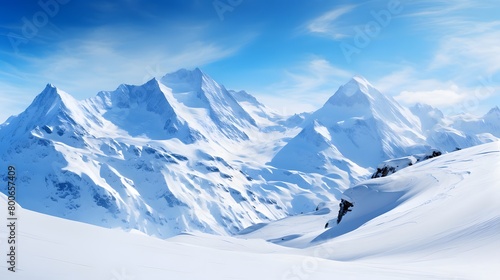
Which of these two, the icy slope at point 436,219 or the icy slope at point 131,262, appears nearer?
the icy slope at point 131,262

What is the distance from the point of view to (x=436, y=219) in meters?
25.7

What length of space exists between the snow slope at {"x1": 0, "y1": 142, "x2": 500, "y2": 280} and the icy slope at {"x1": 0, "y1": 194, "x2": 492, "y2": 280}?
2cm

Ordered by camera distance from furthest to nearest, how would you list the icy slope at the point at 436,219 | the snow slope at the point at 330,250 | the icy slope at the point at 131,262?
the icy slope at the point at 436,219
the snow slope at the point at 330,250
the icy slope at the point at 131,262

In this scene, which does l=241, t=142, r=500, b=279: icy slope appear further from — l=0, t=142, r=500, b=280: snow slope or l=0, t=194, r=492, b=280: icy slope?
l=0, t=194, r=492, b=280: icy slope

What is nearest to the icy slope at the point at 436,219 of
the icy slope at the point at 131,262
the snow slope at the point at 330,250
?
the snow slope at the point at 330,250

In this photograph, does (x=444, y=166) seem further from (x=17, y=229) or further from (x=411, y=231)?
(x=17, y=229)

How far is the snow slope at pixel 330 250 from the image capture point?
10.5 meters

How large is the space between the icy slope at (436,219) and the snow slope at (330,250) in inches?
2.8

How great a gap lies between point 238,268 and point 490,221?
15249 millimetres

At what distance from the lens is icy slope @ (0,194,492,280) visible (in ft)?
32.2

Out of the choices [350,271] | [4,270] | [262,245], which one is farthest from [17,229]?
[262,245]

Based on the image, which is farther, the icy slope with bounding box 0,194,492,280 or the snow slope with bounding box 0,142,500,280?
the snow slope with bounding box 0,142,500,280

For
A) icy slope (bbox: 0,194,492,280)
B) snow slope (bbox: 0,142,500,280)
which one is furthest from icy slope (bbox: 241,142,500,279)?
icy slope (bbox: 0,194,492,280)

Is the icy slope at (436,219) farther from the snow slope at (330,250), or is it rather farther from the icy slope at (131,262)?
the icy slope at (131,262)
